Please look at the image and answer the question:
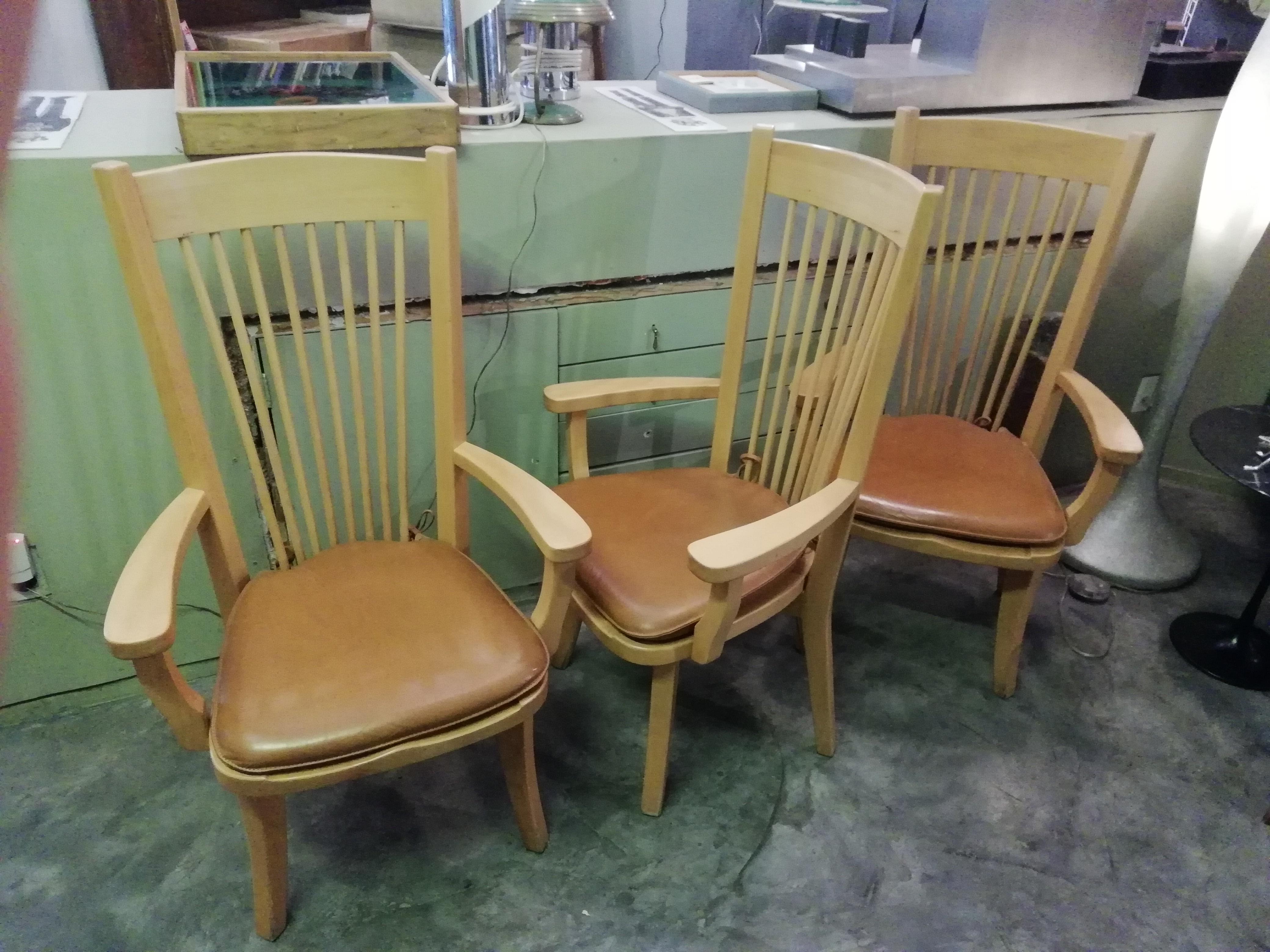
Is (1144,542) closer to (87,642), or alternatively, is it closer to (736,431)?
(736,431)

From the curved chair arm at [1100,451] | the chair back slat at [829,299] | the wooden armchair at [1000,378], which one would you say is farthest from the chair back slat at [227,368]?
the curved chair arm at [1100,451]

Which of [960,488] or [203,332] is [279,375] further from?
[960,488]

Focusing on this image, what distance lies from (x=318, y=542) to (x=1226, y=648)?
6.21 ft

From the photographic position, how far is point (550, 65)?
1.50 m

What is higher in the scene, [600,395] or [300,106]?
[300,106]

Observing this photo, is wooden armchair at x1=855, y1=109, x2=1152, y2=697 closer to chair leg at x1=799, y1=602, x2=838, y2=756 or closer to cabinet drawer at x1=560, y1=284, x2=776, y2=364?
chair leg at x1=799, y1=602, x2=838, y2=756

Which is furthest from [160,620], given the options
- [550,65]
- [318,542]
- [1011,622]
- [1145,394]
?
[1145,394]

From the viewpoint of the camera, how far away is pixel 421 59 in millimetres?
1827

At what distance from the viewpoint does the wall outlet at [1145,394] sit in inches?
87.3

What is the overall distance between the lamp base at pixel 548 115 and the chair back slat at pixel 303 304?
0.33 m

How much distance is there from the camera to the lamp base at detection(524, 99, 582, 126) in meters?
1.51

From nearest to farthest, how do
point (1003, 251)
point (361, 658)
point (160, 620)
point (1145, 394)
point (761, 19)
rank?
point (160, 620)
point (361, 658)
point (1003, 251)
point (1145, 394)
point (761, 19)

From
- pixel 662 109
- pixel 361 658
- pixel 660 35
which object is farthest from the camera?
pixel 660 35

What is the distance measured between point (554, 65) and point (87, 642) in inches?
54.1
